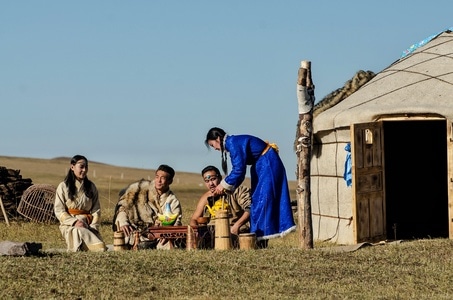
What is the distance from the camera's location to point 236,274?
391 inches

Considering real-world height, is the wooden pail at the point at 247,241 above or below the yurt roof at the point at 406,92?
below

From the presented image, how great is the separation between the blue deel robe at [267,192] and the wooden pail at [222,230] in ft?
1.77

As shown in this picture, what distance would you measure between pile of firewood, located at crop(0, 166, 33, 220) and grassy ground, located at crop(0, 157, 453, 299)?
8.92 meters

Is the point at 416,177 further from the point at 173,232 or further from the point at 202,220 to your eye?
the point at 173,232

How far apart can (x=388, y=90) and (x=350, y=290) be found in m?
6.70

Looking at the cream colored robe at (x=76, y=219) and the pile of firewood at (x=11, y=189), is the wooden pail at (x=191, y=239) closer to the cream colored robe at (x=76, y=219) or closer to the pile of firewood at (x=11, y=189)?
the cream colored robe at (x=76, y=219)

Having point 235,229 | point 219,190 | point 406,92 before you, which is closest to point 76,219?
point 219,190

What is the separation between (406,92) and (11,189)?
7.95 m

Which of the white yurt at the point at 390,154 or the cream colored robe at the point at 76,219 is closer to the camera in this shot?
the cream colored robe at the point at 76,219

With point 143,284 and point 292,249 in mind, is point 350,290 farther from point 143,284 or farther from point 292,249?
point 292,249

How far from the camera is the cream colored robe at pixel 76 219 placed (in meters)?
12.1

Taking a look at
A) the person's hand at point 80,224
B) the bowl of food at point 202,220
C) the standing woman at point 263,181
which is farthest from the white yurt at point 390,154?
the person's hand at point 80,224

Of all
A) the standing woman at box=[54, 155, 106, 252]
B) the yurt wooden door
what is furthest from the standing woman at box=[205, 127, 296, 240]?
the yurt wooden door

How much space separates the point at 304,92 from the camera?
12.2 meters
